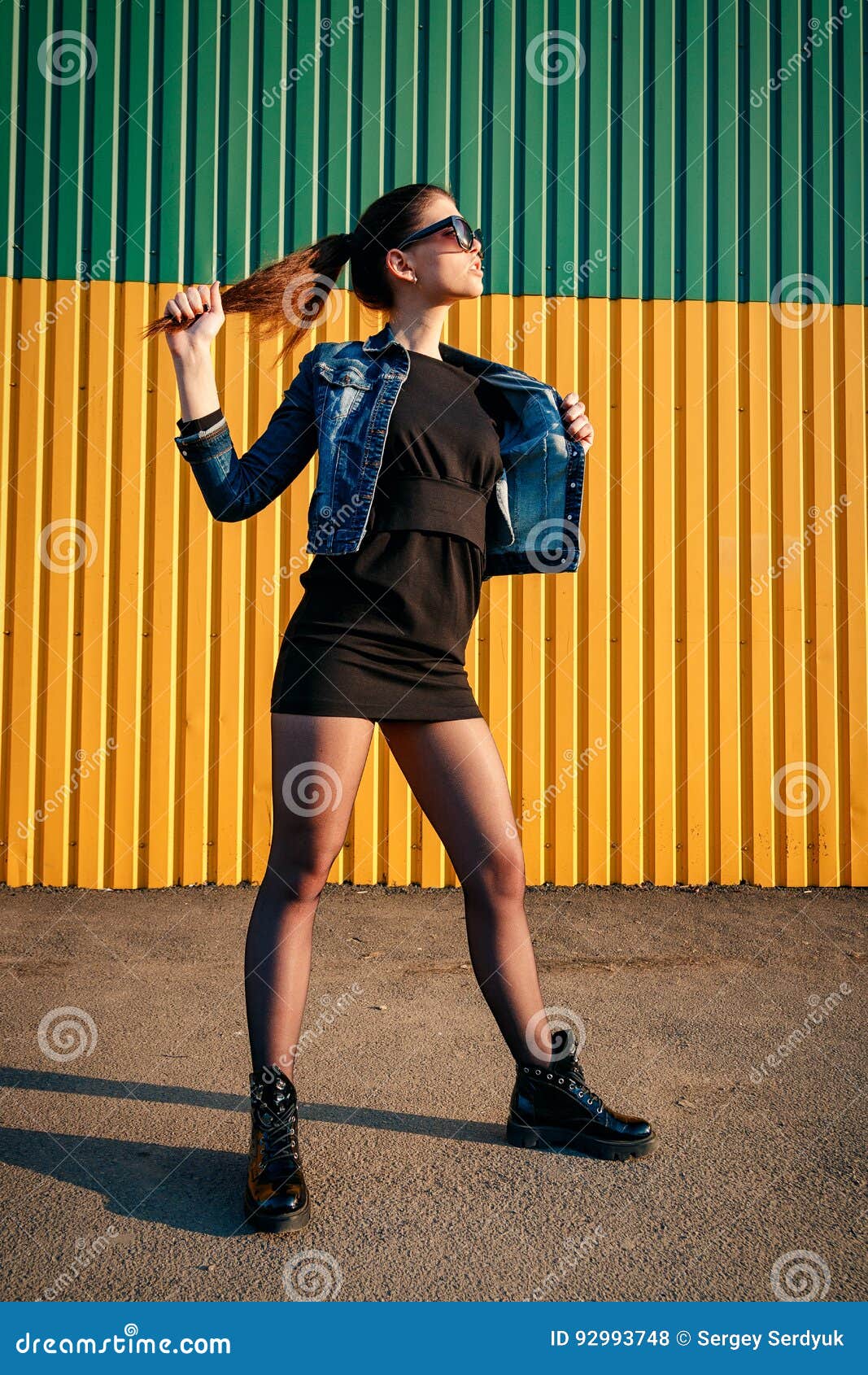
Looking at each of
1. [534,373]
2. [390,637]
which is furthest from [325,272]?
[534,373]

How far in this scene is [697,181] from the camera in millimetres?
5074

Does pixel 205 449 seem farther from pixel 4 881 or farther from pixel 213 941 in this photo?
pixel 4 881

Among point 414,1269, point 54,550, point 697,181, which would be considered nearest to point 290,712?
point 414,1269

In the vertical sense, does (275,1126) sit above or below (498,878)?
below

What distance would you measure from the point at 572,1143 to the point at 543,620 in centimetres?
297

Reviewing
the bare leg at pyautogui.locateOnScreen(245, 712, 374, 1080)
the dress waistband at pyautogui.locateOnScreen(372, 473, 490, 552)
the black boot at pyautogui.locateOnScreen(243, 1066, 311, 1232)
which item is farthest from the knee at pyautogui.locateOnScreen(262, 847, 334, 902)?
the dress waistband at pyautogui.locateOnScreen(372, 473, 490, 552)

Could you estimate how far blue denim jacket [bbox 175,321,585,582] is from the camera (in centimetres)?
228

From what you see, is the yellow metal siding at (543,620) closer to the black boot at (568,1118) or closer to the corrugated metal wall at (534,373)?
the corrugated metal wall at (534,373)

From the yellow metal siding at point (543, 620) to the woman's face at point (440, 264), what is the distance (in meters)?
2.54

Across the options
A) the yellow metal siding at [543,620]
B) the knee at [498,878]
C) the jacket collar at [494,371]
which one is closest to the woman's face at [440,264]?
the jacket collar at [494,371]

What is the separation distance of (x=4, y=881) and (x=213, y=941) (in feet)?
4.41

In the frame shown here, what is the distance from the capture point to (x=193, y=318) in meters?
2.18

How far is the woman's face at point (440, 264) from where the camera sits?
239cm

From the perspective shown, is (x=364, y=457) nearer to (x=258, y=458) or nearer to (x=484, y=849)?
(x=258, y=458)
